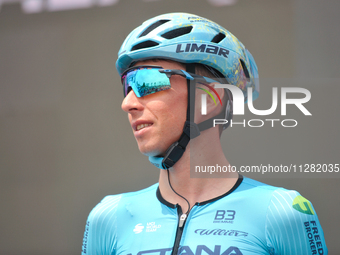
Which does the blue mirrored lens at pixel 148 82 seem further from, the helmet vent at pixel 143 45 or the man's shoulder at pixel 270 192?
the man's shoulder at pixel 270 192

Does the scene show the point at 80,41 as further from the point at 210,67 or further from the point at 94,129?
Result: the point at 210,67

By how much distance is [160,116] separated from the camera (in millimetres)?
1980

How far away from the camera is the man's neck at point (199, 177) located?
202cm

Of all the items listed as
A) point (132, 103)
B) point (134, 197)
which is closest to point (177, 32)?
point (132, 103)

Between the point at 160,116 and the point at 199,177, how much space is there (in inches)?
15.6

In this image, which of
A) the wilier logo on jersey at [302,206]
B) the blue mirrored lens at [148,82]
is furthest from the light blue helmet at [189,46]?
the wilier logo on jersey at [302,206]

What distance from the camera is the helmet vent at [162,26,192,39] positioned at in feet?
6.89

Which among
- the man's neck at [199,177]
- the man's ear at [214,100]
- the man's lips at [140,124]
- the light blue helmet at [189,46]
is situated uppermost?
the light blue helmet at [189,46]

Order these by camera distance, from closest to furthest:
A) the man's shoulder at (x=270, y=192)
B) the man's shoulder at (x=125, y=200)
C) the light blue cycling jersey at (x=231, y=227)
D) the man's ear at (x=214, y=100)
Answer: the light blue cycling jersey at (x=231, y=227)
the man's shoulder at (x=270, y=192)
the man's ear at (x=214, y=100)
the man's shoulder at (x=125, y=200)

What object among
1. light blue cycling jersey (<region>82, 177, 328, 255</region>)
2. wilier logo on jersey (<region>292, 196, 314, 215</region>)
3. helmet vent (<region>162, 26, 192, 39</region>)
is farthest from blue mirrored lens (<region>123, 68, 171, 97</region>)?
wilier logo on jersey (<region>292, 196, 314, 215</region>)

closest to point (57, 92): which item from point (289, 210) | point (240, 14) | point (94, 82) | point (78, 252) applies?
point (94, 82)

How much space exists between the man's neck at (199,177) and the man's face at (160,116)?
0.13 meters

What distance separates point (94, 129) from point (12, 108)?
97 centimetres

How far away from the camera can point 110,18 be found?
374 centimetres
